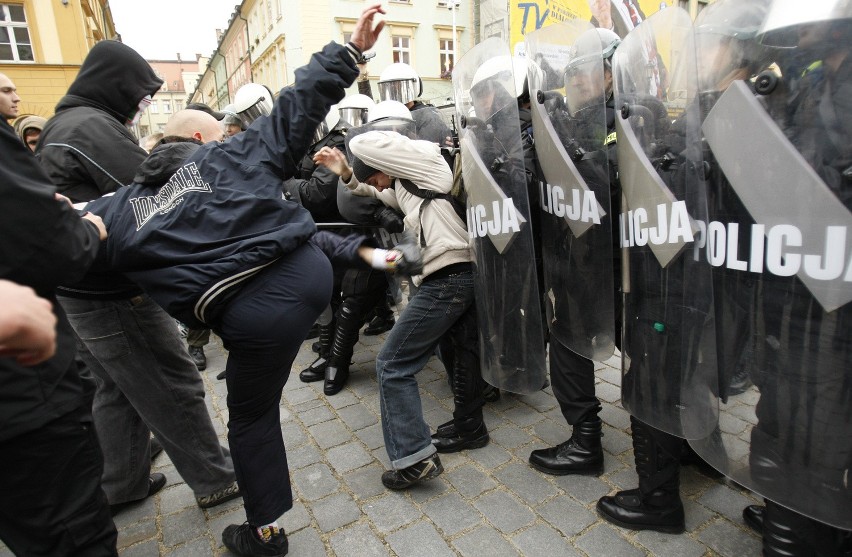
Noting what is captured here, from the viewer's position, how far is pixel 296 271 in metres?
A: 1.77

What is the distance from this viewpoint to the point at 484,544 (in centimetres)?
199

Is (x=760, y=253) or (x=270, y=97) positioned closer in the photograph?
(x=760, y=253)

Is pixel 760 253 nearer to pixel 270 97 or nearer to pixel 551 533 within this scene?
pixel 551 533

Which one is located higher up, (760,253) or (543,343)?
(760,253)

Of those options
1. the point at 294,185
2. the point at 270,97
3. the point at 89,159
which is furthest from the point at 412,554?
the point at 270,97

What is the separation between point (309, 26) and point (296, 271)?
2651cm

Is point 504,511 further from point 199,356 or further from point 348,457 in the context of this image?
point 199,356

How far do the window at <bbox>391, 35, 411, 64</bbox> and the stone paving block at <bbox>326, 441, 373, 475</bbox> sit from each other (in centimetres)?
2677

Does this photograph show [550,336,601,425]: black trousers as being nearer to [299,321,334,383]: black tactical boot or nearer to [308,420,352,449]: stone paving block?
[308,420,352,449]: stone paving block

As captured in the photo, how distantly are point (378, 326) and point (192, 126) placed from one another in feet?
9.47

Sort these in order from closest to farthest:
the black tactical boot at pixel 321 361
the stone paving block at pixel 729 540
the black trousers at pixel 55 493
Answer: the black trousers at pixel 55 493
the stone paving block at pixel 729 540
the black tactical boot at pixel 321 361

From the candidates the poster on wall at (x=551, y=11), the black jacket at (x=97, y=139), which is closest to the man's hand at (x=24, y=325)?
the black jacket at (x=97, y=139)

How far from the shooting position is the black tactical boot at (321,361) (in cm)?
376

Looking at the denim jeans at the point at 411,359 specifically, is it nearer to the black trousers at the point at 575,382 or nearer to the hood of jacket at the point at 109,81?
the black trousers at the point at 575,382
